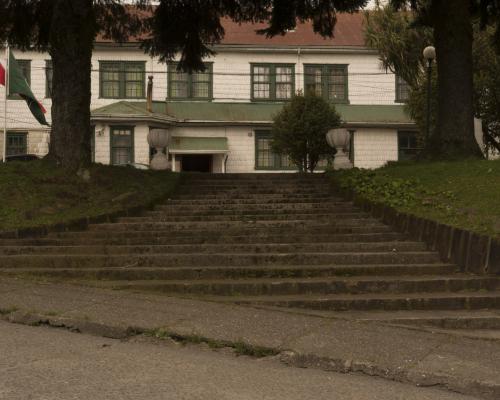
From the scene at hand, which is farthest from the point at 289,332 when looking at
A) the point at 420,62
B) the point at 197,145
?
the point at 197,145

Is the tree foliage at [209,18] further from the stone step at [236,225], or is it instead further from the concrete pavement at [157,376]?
the concrete pavement at [157,376]

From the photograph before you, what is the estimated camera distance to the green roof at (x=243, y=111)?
93.0ft

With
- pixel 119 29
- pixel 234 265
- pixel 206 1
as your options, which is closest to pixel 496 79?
pixel 206 1

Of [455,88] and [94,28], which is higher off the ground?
[94,28]

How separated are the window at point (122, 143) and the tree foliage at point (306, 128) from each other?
694cm

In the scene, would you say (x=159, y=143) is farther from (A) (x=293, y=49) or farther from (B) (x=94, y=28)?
(A) (x=293, y=49)

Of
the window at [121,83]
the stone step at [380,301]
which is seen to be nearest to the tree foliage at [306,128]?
the window at [121,83]

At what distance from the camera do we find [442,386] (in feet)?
17.1

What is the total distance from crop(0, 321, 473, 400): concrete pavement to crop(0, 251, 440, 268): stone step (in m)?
3.09

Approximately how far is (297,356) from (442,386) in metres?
1.28

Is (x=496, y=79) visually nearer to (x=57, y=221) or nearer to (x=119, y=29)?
(x=119, y=29)

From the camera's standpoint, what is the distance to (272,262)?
9344mm

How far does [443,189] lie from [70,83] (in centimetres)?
806

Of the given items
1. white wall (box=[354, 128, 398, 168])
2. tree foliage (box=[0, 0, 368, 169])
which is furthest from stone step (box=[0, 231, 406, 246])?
white wall (box=[354, 128, 398, 168])
